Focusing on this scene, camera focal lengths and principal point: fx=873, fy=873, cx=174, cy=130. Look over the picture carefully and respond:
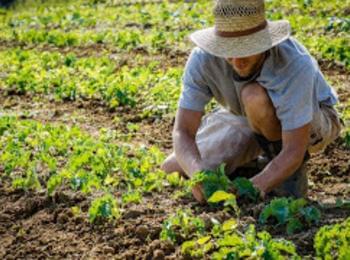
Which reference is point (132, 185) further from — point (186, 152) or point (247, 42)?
point (247, 42)

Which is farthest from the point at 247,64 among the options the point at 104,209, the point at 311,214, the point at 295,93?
the point at 104,209

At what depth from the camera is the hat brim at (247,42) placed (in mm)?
4258

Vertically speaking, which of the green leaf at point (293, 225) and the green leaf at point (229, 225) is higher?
the green leaf at point (229, 225)

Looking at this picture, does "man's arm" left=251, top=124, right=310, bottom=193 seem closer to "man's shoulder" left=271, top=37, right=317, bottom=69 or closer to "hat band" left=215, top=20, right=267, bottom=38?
"man's shoulder" left=271, top=37, right=317, bottom=69

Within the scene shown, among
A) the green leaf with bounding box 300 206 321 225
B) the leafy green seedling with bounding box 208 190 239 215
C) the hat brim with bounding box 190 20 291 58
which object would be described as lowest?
the green leaf with bounding box 300 206 321 225

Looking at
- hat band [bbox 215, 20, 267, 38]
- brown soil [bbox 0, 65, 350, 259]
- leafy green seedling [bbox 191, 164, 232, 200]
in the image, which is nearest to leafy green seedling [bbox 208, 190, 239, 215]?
brown soil [bbox 0, 65, 350, 259]

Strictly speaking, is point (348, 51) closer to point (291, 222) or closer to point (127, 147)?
point (127, 147)

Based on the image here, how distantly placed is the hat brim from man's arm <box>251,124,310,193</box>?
469 millimetres

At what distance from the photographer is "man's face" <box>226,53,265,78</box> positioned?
441 cm

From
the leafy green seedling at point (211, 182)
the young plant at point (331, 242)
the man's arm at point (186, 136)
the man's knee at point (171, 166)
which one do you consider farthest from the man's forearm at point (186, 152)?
the young plant at point (331, 242)

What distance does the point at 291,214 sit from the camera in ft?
13.7

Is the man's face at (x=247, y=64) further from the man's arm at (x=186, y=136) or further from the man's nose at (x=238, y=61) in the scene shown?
the man's arm at (x=186, y=136)

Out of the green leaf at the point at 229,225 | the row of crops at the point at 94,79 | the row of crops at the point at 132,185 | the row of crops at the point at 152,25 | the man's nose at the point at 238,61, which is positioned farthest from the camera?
the row of crops at the point at 152,25

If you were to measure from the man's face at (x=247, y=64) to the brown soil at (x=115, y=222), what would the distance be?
2.29ft
